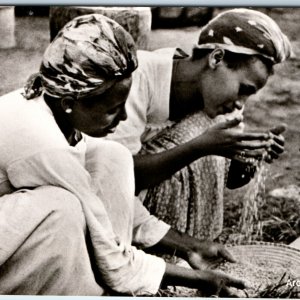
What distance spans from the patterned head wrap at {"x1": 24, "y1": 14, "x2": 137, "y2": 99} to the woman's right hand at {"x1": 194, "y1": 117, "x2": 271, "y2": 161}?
41 cm

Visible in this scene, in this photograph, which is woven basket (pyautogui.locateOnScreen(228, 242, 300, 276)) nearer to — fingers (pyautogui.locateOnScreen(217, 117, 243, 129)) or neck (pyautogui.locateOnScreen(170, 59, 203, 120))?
fingers (pyautogui.locateOnScreen(217, 117, 243, 129))

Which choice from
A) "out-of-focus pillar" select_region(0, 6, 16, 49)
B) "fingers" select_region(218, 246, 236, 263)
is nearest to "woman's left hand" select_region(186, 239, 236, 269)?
"fingers" select_region(218, 246, 236, 263)

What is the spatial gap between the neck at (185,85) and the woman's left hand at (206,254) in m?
0.55

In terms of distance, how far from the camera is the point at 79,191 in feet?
9.23

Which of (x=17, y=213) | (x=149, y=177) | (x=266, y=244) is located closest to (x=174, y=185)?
(x=149, y=177)

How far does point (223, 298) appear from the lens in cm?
295

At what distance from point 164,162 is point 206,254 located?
A: 1.35ft

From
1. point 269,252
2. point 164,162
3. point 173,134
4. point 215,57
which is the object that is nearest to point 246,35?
point 215,57

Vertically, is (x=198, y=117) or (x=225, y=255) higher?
(x=198, y=117)

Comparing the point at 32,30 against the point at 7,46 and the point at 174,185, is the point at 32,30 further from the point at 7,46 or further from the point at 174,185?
the point at 174,185

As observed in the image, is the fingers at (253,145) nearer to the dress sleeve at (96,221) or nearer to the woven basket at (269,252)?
the woven basket at (269,252)

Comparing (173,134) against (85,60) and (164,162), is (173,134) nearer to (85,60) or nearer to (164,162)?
(164,162)

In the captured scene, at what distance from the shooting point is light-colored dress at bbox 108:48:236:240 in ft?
9.63

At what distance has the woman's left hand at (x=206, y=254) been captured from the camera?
295 centimetres
